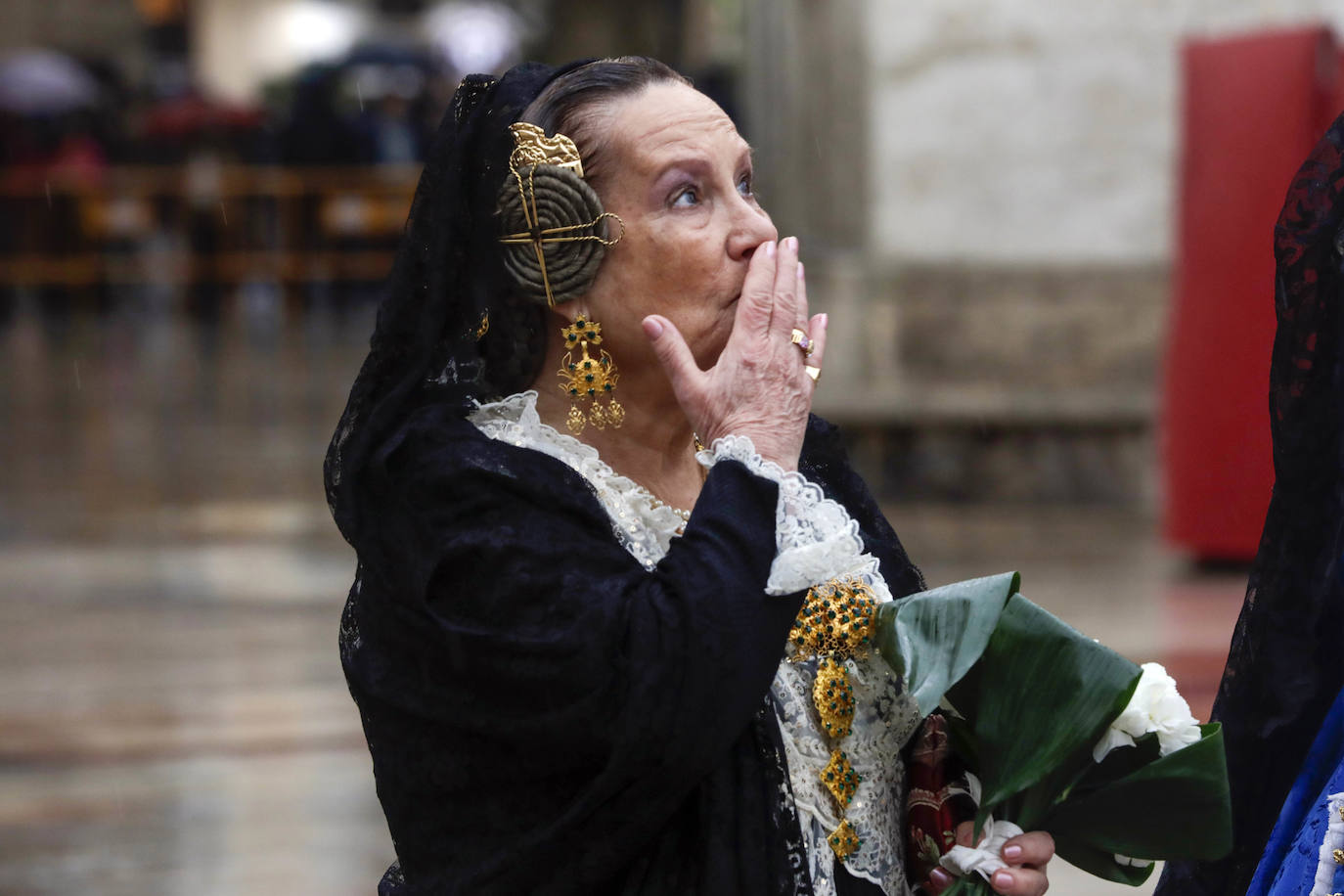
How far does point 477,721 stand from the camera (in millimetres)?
2102

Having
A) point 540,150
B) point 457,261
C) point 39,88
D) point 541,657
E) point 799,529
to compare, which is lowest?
point 541,657

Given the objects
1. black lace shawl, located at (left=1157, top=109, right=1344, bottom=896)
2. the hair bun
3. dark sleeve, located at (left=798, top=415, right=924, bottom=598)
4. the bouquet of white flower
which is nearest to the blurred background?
dark sleeve, located at (left=798, top=415, right=924, bottom=598)

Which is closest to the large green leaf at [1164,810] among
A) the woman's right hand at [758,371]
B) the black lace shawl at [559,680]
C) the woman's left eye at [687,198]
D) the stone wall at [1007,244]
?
the black lace shawl at [559,680]

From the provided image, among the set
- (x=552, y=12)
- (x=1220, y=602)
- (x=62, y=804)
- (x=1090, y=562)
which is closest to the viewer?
(x=62, y=804)

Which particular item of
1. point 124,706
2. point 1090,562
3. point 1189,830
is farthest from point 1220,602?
point 1189,830

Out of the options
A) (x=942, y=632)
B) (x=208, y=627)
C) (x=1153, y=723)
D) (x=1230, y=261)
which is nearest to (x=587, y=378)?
→ (x=942, y=632)

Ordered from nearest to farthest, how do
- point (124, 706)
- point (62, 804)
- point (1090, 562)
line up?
point (62, 804) → point (124, 706) → point (1090, 562)

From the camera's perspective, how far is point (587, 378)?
7.56 ft

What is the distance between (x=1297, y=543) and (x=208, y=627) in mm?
5612

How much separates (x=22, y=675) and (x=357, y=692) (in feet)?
15.4

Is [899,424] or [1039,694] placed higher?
[1039,694]

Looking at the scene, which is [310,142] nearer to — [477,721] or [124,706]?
[124,706]

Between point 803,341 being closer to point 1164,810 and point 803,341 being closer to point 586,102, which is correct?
point 586,102

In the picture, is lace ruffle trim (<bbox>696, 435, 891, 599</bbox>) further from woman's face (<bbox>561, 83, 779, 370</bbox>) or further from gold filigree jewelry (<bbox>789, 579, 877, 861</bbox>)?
woman's face (<bbox>561, 83, 779, 370</bbox>)
